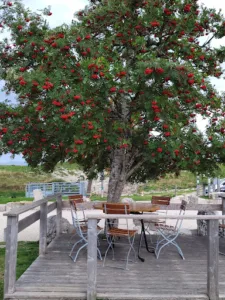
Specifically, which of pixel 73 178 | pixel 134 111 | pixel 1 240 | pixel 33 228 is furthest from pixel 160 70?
pixel 73 178

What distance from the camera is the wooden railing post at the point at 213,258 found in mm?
4949

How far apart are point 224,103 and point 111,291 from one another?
6.42 meters

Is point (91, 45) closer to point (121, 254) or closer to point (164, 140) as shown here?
point (164, 140)

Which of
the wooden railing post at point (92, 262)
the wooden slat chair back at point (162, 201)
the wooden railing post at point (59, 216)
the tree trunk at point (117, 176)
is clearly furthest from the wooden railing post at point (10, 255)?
the wooden slat chair back at point (162, 201)

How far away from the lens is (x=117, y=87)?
7211mm

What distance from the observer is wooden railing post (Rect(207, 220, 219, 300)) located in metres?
4.95

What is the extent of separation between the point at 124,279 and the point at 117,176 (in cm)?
374

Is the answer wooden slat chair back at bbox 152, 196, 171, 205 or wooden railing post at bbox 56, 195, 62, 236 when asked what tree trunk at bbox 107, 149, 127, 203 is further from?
wooden railing post at bbox 56, 195, 62, 236

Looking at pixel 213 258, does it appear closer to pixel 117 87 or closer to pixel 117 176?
pixel 117 87

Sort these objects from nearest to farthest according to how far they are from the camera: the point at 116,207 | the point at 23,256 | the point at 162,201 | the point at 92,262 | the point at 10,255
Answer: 1. the point at 92,262
2. the point at 10,255
3. the point at 116,207
4. the point at 23,256
5. the point at 162,201

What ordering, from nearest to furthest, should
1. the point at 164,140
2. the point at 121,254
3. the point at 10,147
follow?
1. the point at 121,254
2. the point at 164,140
3. the point at 10,147

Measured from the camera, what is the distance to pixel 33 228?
13602 mm

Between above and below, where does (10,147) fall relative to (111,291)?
above

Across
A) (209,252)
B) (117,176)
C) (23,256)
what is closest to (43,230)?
(23,256)
